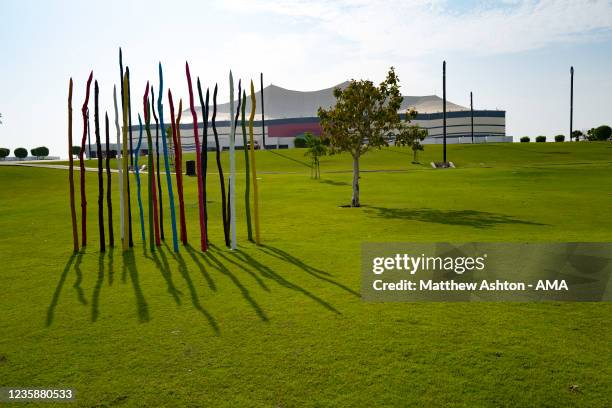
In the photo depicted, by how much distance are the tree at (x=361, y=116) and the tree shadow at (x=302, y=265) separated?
40.4ft

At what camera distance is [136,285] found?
11.0 meters

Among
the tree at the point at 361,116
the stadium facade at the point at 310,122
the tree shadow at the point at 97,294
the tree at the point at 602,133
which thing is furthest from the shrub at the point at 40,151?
the tree at the point at 602,133

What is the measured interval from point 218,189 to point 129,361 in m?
30.7

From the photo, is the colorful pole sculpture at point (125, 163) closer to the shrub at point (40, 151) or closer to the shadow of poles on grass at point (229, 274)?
the shadow of poles on grass at point (229, 274)

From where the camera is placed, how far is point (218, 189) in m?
37.2

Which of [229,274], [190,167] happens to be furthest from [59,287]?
[190,167]

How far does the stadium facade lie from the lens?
128 metres

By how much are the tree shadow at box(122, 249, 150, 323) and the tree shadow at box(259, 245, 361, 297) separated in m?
3.58

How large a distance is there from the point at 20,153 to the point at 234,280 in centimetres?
10150

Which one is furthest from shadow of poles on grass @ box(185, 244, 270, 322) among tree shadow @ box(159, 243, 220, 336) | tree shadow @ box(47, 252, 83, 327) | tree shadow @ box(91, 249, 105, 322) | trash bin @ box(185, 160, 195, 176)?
trash bin @ box(185, 160, 195, 176)

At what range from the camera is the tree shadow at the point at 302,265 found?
10.5 metres

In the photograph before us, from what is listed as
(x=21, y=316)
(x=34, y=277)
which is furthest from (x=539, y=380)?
(x=34, y=277)

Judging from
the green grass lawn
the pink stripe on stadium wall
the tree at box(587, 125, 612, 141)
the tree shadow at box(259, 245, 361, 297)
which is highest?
the pink stripe on stadium wall

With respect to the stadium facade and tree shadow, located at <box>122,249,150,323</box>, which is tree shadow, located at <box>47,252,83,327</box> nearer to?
tree shadow, located at <box>122,249,150,323</box>
